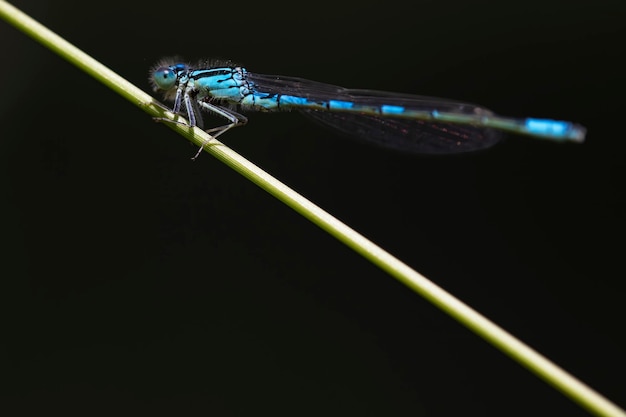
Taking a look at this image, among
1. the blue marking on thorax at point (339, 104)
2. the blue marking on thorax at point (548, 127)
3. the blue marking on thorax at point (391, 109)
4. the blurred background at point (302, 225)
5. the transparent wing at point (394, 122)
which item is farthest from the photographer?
the blurred background at point (302, 225)

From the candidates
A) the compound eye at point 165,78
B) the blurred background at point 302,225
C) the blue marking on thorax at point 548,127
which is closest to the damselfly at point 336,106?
the compound eye at point 165,78

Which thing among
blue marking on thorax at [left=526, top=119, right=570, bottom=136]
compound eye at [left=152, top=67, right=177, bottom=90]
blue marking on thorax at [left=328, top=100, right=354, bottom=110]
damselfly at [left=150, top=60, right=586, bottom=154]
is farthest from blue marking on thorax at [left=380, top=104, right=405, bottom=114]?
compound eye at [left=152, top=67, right=177, bottom=90]

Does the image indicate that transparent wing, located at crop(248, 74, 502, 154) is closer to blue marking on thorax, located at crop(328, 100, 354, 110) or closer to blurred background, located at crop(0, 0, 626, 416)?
blue marking on thorax, located at crop(328, 100, 354, 110)

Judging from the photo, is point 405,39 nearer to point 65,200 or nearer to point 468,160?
point 468,160

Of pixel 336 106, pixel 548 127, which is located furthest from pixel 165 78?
pixel 548 127

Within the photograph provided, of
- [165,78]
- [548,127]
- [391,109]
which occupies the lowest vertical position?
[548,127]

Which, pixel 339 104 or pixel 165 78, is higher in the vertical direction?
pixel 339 104

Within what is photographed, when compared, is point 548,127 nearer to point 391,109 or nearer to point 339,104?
point 391,109

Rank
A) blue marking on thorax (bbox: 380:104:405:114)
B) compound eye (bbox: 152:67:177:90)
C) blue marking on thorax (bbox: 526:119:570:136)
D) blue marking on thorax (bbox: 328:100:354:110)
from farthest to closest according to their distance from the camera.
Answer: blue marking on thorax (bbox: 328:100:354:110) → compound eye (bbox: 152:67:177:90) → blue marking on thorax (bbox: 380:104:405:114) → blue marking on thorax (bbox: 526:119:570:136)

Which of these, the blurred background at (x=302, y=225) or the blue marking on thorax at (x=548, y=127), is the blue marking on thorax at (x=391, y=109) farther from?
the blurred background at (x=302, y=225)
